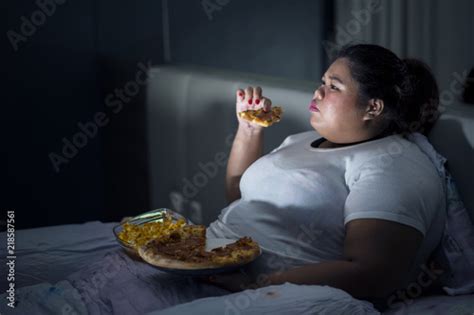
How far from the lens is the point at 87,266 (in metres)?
1.81

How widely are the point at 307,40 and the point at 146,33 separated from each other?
0.79m

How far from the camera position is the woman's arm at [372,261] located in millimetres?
1548

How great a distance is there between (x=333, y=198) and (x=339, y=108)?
21 centimetres

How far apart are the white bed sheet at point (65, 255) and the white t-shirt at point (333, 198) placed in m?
0.11

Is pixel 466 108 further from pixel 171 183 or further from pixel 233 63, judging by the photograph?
pixel 233 63

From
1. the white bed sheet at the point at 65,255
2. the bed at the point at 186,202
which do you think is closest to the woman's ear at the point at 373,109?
the bed at the point at 186,202

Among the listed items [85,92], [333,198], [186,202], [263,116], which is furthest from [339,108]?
[85,92]

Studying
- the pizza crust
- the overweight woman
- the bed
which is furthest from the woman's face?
the pizza crust

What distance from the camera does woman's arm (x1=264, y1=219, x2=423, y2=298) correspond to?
1548 mm

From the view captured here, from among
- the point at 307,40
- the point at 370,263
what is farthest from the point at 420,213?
the point at 307,40

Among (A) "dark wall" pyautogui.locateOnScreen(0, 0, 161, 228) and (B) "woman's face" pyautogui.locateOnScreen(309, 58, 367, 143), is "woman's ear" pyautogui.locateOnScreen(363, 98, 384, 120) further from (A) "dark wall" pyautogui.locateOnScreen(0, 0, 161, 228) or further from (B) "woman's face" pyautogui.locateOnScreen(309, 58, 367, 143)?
(A) "dark wall" pyautogui.locateOnScreen(0, 0, 161, 228)

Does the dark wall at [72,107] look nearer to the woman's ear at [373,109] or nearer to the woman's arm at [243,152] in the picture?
the woman's arm at [243,152]

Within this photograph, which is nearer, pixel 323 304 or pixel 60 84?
pixel 323 304

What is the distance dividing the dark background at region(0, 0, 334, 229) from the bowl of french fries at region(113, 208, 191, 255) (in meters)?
1.03
